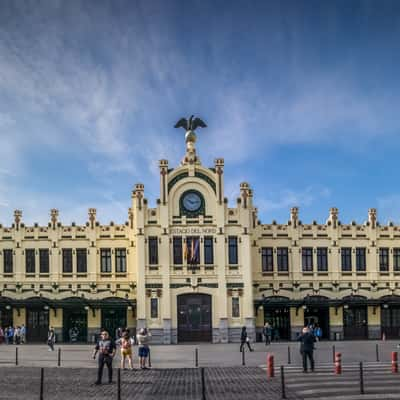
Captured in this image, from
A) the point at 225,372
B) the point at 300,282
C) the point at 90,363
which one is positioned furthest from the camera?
the point at 300,282

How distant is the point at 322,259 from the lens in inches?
2299

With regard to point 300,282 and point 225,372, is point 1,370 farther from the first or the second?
point 300,282

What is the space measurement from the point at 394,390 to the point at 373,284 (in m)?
35.7

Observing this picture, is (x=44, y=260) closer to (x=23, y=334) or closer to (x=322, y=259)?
(x=23, y=334)

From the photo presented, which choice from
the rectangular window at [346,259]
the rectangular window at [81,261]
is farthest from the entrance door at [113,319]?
the rectangular window at [346,259]

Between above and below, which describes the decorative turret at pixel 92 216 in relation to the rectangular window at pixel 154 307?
above

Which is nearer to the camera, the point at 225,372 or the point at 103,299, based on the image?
the point at 225,372

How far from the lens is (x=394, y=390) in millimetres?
23375

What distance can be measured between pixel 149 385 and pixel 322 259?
34758 mm

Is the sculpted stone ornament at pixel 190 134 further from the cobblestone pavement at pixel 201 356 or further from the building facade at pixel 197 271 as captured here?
the cobblestone pavement at pixel 201 356

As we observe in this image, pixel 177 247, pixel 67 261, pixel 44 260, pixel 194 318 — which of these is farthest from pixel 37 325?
pixel 177 247

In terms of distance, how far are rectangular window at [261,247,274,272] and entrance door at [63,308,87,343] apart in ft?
49.1

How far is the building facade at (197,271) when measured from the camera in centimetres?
5403

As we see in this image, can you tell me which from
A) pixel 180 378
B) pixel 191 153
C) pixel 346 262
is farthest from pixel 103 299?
pixel 180 378
